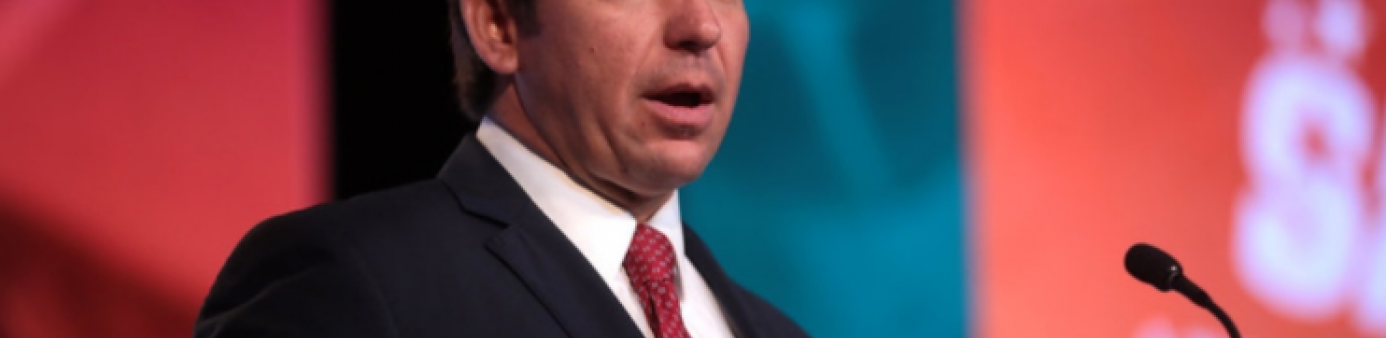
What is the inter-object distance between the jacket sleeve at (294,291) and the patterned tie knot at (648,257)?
32 cm

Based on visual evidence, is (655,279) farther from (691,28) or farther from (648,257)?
(691,28)

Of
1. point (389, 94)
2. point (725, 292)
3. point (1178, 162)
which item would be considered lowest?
point (1178, 162)

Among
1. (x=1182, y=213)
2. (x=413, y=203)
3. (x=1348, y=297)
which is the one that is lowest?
(x=1348, y=297)

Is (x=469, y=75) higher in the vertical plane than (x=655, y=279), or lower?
higher

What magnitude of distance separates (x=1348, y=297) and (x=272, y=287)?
2172mm

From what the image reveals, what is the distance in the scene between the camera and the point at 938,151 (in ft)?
9.09

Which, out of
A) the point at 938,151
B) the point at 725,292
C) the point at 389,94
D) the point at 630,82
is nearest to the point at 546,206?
the point at 630,82

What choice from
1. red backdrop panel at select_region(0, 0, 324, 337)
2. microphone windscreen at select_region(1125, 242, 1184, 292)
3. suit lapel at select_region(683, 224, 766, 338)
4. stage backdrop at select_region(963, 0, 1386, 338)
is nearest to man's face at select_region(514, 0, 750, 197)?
suit lapel at select_region(683, 224, 766, 338)

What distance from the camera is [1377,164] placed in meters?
3.02

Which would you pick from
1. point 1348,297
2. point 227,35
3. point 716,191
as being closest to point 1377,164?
point 1348,297

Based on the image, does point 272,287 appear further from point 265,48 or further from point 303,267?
point 265,48

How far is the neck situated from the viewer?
1678mm

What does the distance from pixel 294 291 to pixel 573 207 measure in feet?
1.16

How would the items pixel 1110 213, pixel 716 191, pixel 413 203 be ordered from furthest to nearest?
pixel 1110 213 → pixel 716 191 → pixel 413 203
